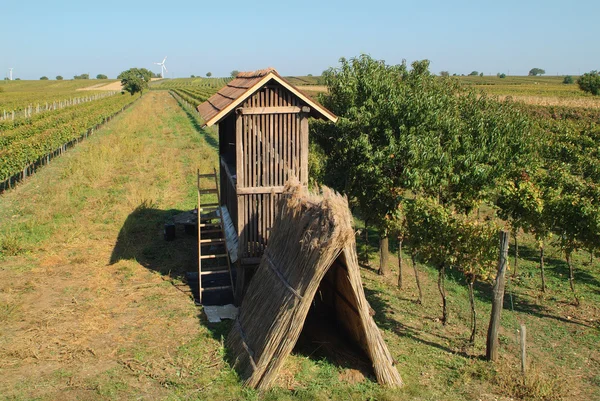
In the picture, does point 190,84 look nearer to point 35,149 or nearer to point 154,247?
point 35,149

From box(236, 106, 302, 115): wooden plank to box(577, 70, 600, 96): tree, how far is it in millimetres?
60530

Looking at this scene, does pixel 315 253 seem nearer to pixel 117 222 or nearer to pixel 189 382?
pixel 189 382

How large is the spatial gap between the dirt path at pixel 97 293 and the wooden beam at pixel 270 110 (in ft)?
14.2

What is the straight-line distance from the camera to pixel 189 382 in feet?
27.1

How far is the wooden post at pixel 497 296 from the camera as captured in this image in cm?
899

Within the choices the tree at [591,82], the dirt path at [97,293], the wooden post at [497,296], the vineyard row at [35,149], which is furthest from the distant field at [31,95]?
the tree at [591,82]

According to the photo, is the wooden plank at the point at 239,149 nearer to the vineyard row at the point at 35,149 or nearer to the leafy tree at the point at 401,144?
the leafy tree at the point at 401,144

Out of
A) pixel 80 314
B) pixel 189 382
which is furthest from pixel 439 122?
pixel 80 314

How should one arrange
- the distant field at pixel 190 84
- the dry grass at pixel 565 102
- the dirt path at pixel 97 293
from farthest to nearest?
the distant field at pixel 190 84 < the dry grass at pixel 565 102 < the dirt path at pixel 97 293

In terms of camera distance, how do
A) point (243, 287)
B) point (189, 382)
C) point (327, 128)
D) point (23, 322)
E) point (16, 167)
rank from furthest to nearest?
1. point (16, 167)
2. point (327, 128)
3. point (243, 287)
4. point (23, 322)
5. point (189, 382)

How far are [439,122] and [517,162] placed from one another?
12.0ft

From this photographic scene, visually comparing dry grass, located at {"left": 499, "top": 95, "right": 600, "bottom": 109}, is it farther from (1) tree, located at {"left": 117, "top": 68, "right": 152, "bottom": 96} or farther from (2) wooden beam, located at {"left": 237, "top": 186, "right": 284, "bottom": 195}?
(1) tree, located at {"left": 117, "top": 68, "right": 152, "bottom": 96}

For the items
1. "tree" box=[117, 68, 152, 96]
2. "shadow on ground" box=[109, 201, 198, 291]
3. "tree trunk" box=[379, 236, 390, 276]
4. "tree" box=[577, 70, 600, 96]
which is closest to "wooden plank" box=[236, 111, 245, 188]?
"shadow on ground" box=[109, 201, 198, 291]

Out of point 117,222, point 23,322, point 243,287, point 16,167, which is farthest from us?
point 16,167
